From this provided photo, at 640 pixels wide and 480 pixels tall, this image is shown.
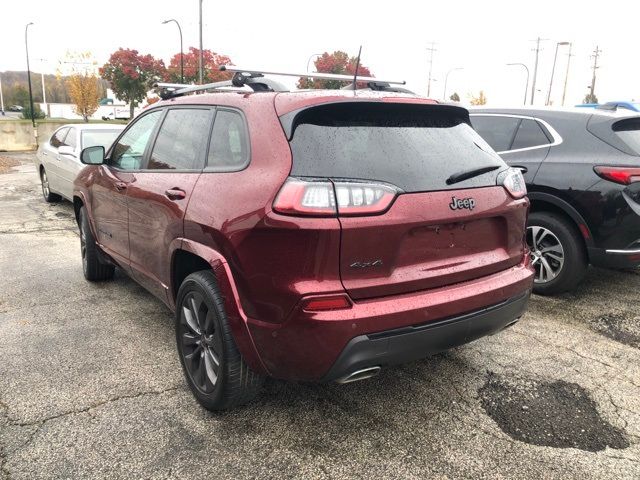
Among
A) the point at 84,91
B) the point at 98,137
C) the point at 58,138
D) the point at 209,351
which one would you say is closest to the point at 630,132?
the point at 209,351

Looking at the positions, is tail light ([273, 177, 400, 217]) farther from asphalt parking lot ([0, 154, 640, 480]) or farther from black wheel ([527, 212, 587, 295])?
black wheel ([527, 212, 587, 295])

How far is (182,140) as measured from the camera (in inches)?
125

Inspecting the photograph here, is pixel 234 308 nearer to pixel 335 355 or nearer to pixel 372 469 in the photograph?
pixel 335 355

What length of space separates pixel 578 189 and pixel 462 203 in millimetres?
2403

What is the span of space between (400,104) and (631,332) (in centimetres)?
279

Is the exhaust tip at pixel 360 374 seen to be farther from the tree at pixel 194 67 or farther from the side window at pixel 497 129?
the tree at pixel 194 67

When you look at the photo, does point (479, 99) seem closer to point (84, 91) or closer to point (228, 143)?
point (84, 91)

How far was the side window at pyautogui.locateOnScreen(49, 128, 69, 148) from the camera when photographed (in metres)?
9.30

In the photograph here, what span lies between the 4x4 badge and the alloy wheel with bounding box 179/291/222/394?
1.27m

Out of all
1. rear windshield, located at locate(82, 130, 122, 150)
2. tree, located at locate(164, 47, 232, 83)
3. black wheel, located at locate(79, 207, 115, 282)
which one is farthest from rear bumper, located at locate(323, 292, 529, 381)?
tree, located at locate(164, 47, 232, 83)

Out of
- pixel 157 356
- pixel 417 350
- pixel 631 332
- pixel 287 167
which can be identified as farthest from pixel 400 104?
pixel 631 332

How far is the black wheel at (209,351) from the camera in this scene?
253cm

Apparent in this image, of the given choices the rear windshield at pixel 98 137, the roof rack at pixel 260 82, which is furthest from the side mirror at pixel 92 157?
the rear windshield at pixel 98 137

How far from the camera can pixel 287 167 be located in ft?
7.43
